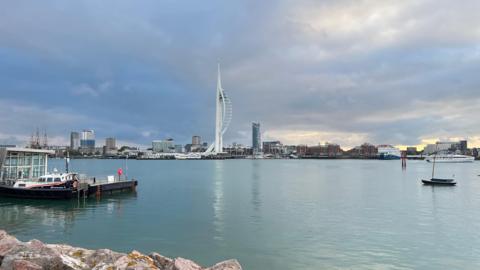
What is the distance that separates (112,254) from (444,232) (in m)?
23.5

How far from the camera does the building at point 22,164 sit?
158ft

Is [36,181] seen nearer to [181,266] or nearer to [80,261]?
[80,261]

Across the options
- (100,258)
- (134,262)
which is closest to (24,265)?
(100,258)

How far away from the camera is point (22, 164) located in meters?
50.9

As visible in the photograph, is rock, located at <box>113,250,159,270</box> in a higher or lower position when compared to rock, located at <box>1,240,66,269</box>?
lower

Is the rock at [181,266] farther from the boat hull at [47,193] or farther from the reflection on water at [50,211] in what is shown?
the boat hull at [47,193]

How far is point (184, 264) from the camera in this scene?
12844 millimetres

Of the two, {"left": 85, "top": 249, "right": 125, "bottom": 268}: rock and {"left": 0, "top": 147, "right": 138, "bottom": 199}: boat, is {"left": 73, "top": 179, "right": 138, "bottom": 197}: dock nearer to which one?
{"left": 0, "top": 147, "right": 138, "bottom": 199}: boat

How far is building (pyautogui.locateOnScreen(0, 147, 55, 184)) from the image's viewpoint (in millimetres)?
48062

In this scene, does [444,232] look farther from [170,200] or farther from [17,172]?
[17,172]

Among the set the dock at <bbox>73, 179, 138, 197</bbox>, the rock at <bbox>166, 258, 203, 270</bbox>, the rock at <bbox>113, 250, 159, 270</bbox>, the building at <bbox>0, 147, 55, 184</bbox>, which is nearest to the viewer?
the rock at <bbox>113, 250, 159, 270</bbox>

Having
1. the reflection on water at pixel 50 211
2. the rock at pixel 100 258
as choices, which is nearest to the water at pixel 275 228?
the reflection on water at pixel 50 211

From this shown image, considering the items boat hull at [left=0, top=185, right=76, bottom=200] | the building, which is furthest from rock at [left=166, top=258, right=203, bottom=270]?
the building

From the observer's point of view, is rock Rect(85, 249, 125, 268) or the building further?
the building
